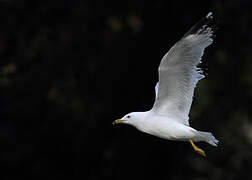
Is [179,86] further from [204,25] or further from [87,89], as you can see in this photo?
[87,89]

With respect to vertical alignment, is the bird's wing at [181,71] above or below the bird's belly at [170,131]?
above

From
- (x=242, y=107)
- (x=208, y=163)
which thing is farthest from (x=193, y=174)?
(x=242, y=107)

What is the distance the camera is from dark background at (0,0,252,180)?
40.0 ft

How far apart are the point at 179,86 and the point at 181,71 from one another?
15 centimetres

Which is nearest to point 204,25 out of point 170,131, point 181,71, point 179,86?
point 181,71

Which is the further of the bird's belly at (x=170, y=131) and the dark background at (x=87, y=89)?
the dark background at (x=87, y=89)

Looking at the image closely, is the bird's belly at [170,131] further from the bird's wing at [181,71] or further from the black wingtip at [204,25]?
the black wingtip at [204,25]

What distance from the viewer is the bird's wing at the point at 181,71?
231 inches

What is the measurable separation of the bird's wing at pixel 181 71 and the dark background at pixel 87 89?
557 centimetres

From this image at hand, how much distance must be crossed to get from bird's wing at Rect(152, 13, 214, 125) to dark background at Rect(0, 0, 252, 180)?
557 centimetres

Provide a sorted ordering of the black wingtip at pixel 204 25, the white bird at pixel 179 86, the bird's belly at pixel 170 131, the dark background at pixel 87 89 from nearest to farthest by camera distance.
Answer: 1. the bird's belly at pixel 170 131
2. the white bird at pixel 179 86
3. the black wingtip at pixel 204 25
4. the dark background at pixel 87 89

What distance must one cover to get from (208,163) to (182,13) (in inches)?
126

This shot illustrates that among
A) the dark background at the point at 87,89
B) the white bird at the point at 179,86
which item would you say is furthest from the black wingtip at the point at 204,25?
the dark background at the point at 87,89

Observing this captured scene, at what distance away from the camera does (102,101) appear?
12359 mm
